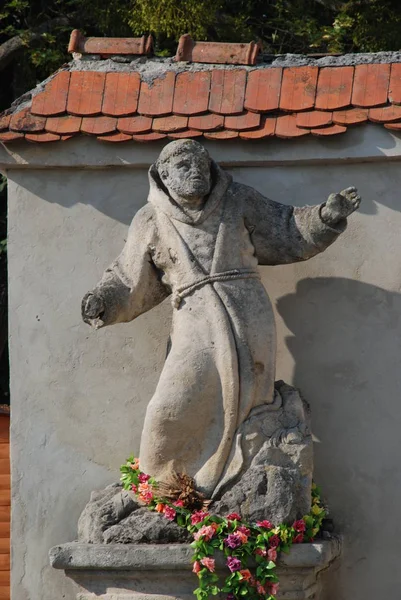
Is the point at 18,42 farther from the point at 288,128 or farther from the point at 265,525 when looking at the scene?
the point at 265,525

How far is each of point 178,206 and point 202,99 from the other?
74 centimetres

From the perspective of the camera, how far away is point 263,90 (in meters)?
8.16

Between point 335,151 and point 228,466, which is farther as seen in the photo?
point 335,151

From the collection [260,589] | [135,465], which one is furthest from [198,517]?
[135,465]

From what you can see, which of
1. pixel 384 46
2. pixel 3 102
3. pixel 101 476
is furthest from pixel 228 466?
pixel 3 102

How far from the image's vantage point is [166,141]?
322 inches

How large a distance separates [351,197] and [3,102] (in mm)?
5784

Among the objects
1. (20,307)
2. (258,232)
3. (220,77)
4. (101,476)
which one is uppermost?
(220,77)

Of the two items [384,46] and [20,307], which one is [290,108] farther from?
[384,46]

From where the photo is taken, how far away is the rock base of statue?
7285 millimetres

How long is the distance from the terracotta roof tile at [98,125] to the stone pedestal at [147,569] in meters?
2.22

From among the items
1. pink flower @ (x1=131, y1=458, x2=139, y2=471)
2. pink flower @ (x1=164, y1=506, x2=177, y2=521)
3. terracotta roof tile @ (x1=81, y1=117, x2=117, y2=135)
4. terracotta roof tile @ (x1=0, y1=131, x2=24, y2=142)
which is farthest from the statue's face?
pink flower @ (x1=164, y1=506, x2=177, y2=521)

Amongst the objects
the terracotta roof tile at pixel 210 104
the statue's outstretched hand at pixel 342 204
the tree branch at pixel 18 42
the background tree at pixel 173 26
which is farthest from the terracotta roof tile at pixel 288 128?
the tree branch at pixel 18 42

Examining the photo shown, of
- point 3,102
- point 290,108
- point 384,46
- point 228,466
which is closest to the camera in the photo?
point 228,466
